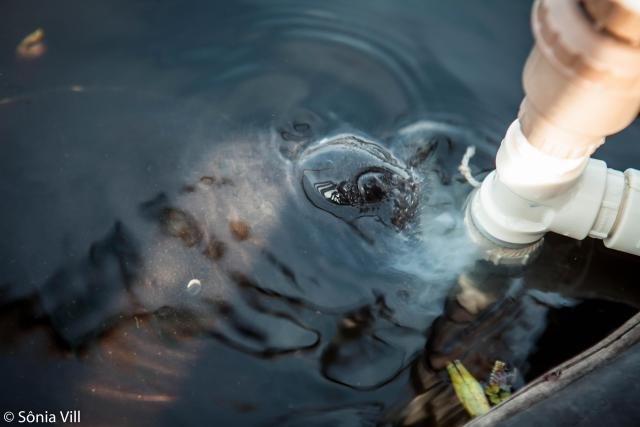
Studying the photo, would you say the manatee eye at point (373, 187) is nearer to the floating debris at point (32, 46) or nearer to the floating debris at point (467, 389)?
the floating debris at point (467, 389)

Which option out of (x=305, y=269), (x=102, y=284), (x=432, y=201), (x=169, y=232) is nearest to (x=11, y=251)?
(x=102, y=284)

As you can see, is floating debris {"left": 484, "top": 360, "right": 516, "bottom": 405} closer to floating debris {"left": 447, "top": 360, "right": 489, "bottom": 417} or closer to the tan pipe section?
floating debris {"left": 447, "top": 360, "right": 489, "bottom": 417}

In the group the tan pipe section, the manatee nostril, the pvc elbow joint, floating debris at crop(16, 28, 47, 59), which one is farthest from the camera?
floating debris at crop(16, 28, 47, 59)

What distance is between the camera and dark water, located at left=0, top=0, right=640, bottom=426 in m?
1.51

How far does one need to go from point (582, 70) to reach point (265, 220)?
1.05 metres

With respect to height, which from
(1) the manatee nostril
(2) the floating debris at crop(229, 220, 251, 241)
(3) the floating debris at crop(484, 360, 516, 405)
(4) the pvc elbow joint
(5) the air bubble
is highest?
(4) the pvc elbow joint

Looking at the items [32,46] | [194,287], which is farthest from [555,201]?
[32,46]

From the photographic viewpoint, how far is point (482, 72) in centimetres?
196

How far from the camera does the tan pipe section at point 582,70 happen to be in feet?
2.78

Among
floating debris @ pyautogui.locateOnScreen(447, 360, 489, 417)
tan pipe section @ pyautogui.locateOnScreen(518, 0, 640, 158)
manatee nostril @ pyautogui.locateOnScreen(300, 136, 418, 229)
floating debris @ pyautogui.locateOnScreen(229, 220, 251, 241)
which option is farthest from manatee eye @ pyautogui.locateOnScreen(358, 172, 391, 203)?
tan pipe section @ pyautogui.locateOnScreen(518, 0, 640, 158)

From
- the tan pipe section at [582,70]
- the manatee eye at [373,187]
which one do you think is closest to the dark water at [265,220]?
the manatee eye at [373,187]

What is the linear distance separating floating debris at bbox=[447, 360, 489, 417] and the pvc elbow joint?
A: 344 mm

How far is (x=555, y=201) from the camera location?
1.28 meters

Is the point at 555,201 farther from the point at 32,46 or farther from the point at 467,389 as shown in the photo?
the point at 32,46
